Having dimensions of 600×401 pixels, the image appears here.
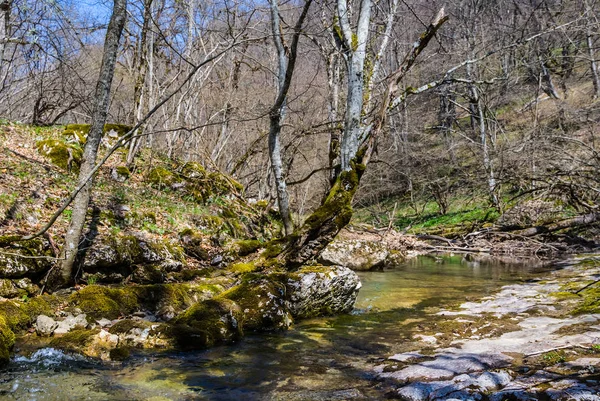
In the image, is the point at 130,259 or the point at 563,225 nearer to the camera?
the point at 130,259

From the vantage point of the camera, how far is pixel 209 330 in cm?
522

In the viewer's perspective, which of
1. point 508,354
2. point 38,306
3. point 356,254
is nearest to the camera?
point 508,354

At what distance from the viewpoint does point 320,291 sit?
6.67 m

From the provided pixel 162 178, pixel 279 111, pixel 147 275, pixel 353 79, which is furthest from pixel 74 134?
pixel 353 79

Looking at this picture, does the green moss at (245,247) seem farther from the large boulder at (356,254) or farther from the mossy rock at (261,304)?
the mossy rock at (261,304)

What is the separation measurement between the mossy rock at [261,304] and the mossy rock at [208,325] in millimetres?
217

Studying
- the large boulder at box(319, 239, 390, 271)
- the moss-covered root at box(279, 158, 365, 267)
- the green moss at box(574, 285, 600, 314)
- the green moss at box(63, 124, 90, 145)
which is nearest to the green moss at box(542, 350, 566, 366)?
the green moss at box(574, 285, 600, 314)

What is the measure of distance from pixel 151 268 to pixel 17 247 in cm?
207

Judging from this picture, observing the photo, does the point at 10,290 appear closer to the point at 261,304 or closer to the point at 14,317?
the point at 14,317

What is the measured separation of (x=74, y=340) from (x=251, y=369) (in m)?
1.97

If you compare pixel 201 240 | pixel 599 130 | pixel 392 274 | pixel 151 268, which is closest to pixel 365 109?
pixel 392 274

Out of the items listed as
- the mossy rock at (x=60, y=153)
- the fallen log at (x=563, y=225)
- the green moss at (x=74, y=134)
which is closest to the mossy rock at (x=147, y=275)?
the mossy rock at (x=60, y=153)

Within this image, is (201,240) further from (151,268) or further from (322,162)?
(322,162)

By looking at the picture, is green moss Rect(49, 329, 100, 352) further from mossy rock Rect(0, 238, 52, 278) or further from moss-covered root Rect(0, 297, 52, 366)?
mossy rock Rect(0, 238, 52, 278)
